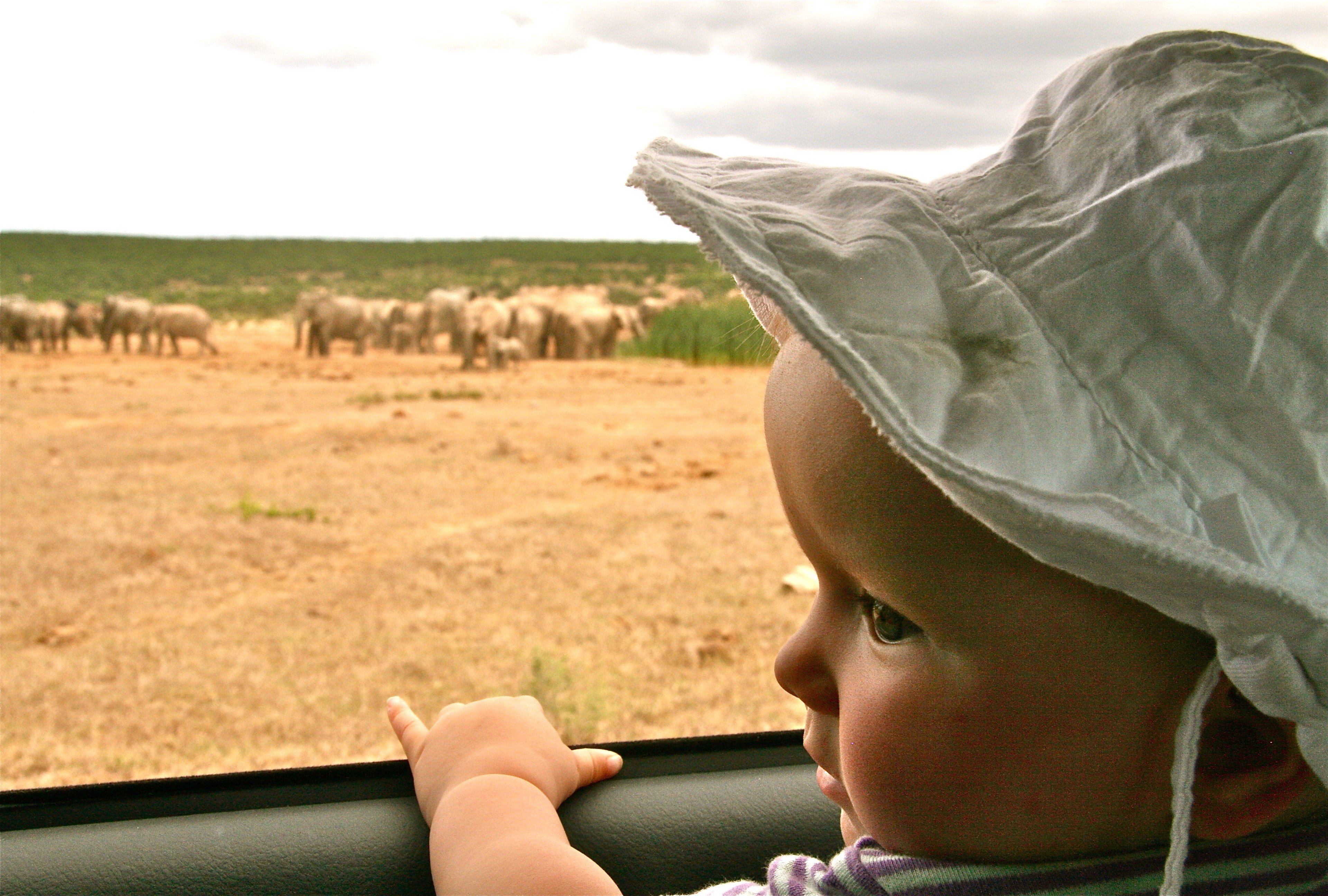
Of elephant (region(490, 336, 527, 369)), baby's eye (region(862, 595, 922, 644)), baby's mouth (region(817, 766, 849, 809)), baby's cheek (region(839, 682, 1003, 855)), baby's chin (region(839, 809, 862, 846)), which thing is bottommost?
elephant (region(490, 336, 527, 369))

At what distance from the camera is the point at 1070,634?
0.63 m

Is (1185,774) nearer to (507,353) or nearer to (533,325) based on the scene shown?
(507,353)

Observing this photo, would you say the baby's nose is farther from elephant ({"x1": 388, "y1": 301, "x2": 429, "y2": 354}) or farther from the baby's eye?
elephant ({"x1": 388, "y1": 301, "x2": 429, "y2": 354})

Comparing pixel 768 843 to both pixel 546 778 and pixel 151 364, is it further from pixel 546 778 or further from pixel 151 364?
pixel 151 364

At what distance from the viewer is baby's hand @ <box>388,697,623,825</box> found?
1.05 metres

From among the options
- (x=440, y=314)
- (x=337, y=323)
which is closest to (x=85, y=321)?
(x=337, y=323)

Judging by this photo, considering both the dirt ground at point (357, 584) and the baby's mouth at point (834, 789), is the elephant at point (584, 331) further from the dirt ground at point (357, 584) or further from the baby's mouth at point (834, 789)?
the baby's mouth at point (834, 789)

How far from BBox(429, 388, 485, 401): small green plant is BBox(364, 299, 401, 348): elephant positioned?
6116 mm

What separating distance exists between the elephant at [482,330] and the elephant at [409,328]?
1.59 metres

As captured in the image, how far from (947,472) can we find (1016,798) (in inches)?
9.7

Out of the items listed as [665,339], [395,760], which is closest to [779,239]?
[395,760]

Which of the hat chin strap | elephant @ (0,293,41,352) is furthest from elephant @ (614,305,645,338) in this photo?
the hat chin strap

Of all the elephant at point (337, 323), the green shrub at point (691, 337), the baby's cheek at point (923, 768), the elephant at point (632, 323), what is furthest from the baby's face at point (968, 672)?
the elephant at point (632, 323)

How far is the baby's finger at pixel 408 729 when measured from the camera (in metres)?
1.12
